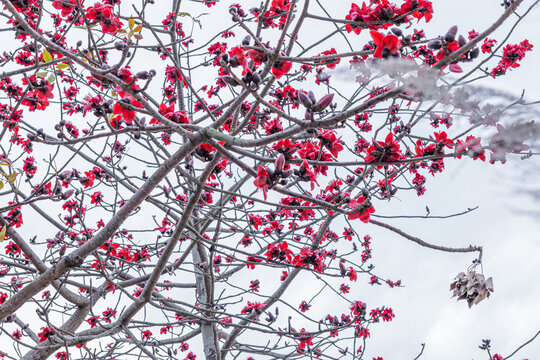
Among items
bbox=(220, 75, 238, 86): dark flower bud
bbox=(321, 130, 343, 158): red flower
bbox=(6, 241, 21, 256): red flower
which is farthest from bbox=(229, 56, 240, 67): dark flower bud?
bbox=(6, 241, 21, 256): red flower

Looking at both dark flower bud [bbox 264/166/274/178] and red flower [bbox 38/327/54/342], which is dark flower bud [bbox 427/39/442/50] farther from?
red flower [bbox 38/327/54/342]

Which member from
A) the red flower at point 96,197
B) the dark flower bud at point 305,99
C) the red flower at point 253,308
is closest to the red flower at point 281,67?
the dark flower bud at point 305,99

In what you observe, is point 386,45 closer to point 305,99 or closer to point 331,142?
point 305,99

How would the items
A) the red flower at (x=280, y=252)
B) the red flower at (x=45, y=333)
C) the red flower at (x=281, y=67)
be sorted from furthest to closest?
1. the red flower at (x=45, y=333)
2. the red flower at (x=280, y=252)
3. the red flower at (x=281, y=67)

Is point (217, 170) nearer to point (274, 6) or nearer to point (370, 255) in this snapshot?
point (274, 6)

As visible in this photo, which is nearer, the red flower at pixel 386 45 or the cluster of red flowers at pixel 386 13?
the red flower at pixel 386 45

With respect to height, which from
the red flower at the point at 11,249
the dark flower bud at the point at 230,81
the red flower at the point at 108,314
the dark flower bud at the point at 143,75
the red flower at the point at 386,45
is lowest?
the red flower at the point at 386,45

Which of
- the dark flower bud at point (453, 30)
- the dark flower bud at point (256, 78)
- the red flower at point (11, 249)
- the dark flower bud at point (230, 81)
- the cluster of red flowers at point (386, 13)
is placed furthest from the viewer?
the red flower at point (11, 249)

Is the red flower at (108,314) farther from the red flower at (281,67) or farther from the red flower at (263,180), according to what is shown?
the red flower at (281,67)

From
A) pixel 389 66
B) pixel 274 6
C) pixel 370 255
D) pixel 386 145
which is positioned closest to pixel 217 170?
pixel 274 6

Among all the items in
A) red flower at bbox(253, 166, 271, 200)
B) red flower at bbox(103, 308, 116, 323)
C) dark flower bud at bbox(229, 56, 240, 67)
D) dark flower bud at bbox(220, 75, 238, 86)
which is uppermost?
red flower at bbox(103, 308, 116, 323)

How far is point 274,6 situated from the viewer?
2795 millimetres

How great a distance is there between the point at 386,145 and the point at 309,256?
5.32 feet

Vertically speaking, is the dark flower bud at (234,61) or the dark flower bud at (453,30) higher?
the dark flower bud at (234,61)
